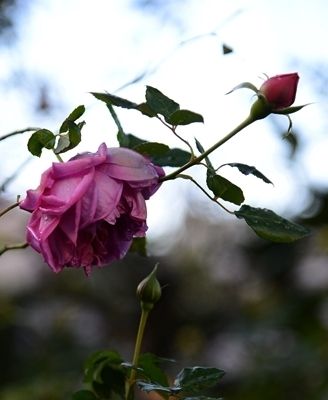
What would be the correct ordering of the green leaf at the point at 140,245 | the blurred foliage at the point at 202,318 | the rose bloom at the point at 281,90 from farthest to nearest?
the blurred foliage at the point at 202,318
the green leaf at the point at 140,245
the rose bloom at the point at 281,90

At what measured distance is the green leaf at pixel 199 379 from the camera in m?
0.56

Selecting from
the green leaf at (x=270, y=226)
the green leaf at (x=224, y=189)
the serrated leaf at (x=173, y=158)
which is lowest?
the green leaf at (x=270, y=226)

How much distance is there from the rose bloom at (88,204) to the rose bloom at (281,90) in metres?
0.09

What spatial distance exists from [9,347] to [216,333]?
73 centimetres

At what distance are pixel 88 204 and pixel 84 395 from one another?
0.68 feet

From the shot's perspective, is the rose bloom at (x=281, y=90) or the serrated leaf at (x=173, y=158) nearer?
the rose bloom at (x=281, y=90)

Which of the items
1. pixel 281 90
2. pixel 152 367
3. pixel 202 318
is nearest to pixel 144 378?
pixel 152 367

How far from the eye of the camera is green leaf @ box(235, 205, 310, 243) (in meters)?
0.55

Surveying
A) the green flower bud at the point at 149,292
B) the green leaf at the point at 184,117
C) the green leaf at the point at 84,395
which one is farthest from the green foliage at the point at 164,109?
the green leaf at the point at 84,395

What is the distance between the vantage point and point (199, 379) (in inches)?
22.3

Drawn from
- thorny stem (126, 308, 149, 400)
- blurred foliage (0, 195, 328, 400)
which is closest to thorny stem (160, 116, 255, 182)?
thorny stem (126, 308, 149, 400)

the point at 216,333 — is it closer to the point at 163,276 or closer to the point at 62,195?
the point at 163,276

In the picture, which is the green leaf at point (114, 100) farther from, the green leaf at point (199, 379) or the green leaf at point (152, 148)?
the green leaf at point (199, 379)

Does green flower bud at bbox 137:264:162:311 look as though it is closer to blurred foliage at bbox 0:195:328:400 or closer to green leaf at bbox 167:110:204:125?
green leaf at bbox 167:110:204:125
